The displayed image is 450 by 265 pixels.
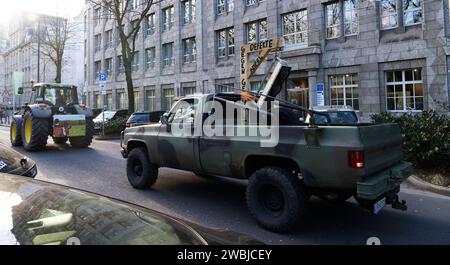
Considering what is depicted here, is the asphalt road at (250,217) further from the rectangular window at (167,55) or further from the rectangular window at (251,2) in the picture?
the rectangular window at (167,55)

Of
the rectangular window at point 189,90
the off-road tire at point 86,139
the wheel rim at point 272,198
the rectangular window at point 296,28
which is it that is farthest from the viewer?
the rectangular window at point 189,90

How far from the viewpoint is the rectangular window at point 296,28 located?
70.9 feet

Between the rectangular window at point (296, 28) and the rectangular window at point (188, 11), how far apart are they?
31.4 feet

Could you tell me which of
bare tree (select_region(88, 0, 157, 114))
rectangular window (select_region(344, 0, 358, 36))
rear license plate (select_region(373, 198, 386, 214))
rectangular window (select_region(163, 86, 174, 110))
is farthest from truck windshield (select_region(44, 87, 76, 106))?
rectangular window (select_region(163, 86, 174, 110))

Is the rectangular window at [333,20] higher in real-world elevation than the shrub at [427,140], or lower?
higher

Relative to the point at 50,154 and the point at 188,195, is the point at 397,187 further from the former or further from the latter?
the point at 50,154

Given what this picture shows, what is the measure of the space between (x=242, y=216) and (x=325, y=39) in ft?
56.5

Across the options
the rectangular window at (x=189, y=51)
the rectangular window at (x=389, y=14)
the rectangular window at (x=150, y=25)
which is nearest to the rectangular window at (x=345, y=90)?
the rectangular window at (x=389, y=14)

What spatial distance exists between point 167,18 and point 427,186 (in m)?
28.5

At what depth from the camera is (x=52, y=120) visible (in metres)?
14.4

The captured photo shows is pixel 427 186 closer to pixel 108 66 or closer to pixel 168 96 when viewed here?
pixel 168 96

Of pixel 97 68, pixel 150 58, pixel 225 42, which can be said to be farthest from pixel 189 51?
pixel 97 68

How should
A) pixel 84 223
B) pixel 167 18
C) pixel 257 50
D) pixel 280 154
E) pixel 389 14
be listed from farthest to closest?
pixel 167 18 < pixel 389 14 < pixel 257 50 < pixel 280 154 < pixel 84 223
